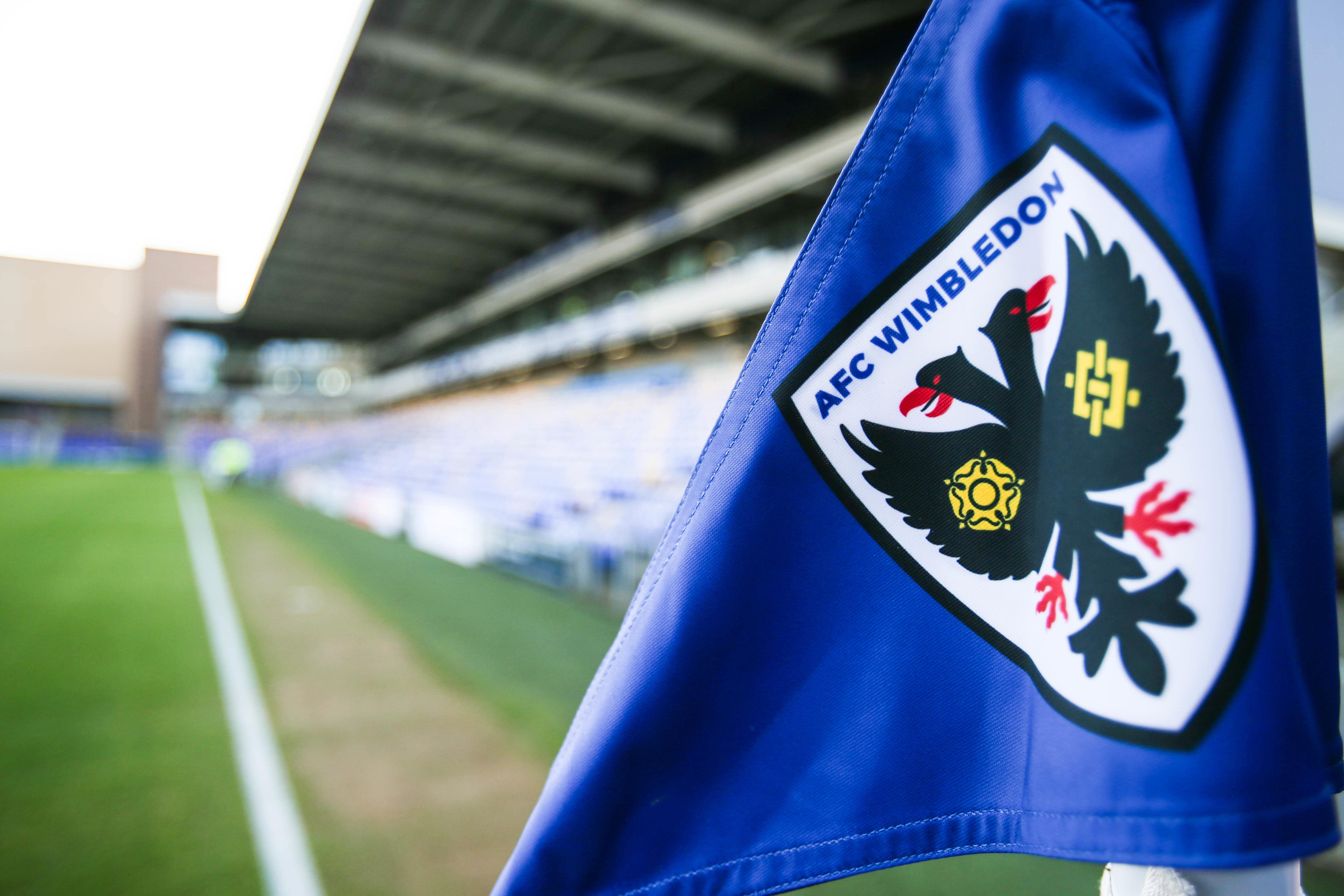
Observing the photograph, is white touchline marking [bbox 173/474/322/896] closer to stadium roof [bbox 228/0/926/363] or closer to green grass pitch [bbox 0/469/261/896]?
green grass pitch [bbox 0/469/261/896]

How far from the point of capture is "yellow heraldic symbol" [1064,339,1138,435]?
465mm

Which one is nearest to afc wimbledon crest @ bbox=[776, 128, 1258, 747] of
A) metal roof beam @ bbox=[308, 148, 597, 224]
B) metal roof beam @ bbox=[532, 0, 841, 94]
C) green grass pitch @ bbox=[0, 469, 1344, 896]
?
green grass pitch @ bbox=[0, 469, 1344, 896]

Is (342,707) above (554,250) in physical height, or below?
below

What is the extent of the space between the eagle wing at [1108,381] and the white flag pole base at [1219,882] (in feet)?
0.82

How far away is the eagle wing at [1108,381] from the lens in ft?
1.48

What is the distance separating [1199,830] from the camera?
409mm

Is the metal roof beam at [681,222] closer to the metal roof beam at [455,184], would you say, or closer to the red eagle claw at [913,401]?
the metal roof beam at [455,184]

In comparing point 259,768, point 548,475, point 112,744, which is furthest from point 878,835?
point 548,475

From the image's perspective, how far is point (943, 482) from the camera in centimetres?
54

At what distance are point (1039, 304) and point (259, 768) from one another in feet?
12.1

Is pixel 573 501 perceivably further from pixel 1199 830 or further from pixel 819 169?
pixel 1199 830

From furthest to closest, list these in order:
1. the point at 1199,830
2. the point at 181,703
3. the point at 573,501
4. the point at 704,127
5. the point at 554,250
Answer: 1. the point at 554,250
2. the point at 704,127
3. the point at 573,501
4. the point at 181,703
5. the point at 1199,830

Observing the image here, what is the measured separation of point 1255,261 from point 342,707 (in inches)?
172

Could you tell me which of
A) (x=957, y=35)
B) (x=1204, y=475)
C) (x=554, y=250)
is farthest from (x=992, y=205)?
(x=554, y=250)
